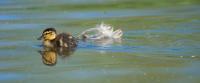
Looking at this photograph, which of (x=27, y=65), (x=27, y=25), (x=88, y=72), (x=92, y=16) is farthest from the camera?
(x=92, y=16)

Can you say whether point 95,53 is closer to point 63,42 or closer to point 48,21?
point 63,42

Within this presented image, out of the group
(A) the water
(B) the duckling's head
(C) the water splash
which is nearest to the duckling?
(B) the duckling's head

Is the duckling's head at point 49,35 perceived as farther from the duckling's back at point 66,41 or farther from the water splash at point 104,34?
the water splash at point 104,34

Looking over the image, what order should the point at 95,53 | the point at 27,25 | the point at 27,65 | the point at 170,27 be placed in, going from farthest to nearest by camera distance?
the point at 27,25 → the point at 170,27 → the point at 95,53 → the point at 27,65

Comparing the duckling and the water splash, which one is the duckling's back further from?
the water splash

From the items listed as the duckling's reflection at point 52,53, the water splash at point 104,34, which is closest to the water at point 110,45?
the duckling's reflection at point 52,53

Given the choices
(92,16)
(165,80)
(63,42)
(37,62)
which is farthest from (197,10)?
(165,80)
